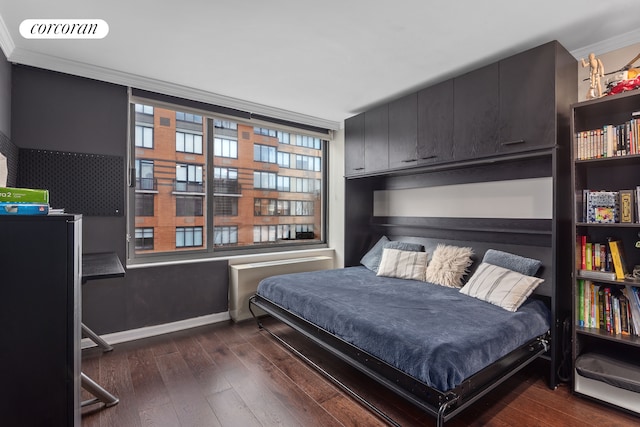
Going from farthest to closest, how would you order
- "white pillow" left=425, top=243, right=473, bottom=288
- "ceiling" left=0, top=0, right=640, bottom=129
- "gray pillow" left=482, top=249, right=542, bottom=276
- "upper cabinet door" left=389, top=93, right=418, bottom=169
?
"upper cabinet door" left=389, top=93, right=418, bottom=169
"white pillow" left=425, top=243, right=473, bottom=288
"gray pillow" left=482, top=249, right=542, bottom=276
"ceiling" left=0, top=0, right=640, bottom=129

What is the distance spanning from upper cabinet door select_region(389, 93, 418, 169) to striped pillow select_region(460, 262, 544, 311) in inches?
48.4

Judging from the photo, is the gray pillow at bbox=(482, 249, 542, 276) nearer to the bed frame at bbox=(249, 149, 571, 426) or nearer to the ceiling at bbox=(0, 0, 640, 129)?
the bed frame at bbox=(249, 149, 571, 426)

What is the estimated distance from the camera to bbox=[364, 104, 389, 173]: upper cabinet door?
11.3 ft

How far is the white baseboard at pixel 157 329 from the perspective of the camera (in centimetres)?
290

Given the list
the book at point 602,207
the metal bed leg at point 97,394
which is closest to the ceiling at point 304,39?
the book at point 602,207

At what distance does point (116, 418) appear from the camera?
6.20ft

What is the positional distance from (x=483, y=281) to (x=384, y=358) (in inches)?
47.8

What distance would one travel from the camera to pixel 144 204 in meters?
3.30

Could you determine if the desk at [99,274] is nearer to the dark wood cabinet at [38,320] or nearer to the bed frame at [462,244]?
the dark wood cabinet at [38,320]

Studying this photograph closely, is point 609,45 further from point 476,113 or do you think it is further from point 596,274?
point 596,274

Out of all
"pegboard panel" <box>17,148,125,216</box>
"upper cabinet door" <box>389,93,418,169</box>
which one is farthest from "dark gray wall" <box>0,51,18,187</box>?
"upper cabinet door" <box>389,93,418,169</box>

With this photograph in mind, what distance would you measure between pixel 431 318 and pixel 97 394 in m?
2.19

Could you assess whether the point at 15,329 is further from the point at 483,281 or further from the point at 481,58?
the point at 481,58

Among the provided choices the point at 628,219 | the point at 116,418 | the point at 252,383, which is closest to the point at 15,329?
the point at 116,418
